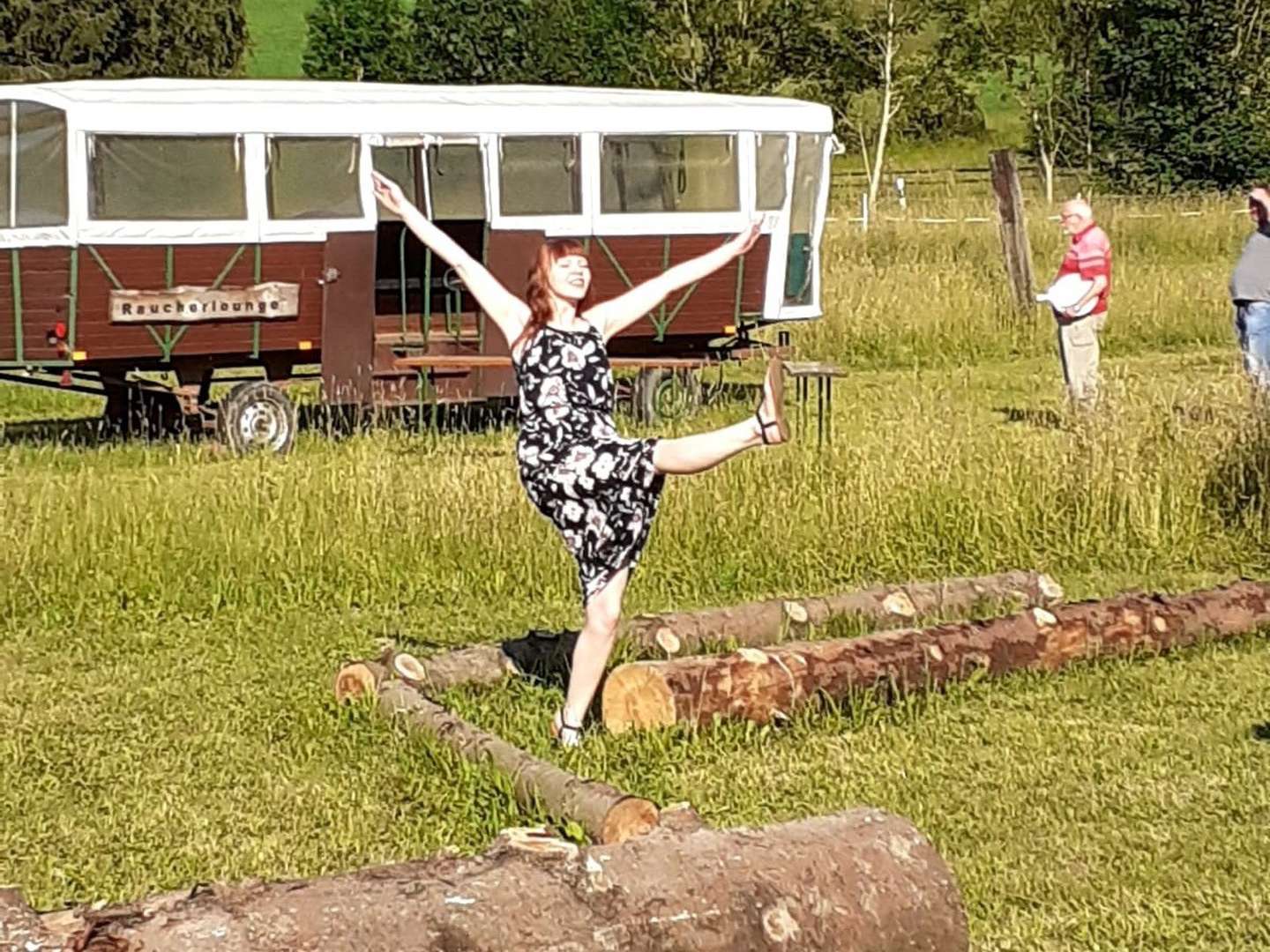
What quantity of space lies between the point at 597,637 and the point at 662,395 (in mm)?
10923

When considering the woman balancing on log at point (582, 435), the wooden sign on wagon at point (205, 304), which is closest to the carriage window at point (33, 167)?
the wooden sign on wagon at point (205, 304)

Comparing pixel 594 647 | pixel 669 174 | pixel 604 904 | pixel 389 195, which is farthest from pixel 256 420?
pixel 604 904

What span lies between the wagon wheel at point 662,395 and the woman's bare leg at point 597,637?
34.4 feet

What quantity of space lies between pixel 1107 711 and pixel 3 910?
512 centimetres

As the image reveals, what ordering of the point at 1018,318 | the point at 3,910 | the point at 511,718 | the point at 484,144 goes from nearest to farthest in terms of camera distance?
the point at 3,910 < the point at 511,718 < the point at 484,144 < the point at 1018,318

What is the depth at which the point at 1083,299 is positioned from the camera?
15.8m

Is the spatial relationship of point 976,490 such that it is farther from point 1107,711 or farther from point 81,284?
point 81,284

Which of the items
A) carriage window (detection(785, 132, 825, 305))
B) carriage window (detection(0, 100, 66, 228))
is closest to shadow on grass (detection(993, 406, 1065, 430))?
carriage window (detection(785, 132, 825, 305))

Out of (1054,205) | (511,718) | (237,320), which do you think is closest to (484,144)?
(237,320)

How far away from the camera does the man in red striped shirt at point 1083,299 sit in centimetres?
1577

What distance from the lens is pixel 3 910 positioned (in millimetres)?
4035

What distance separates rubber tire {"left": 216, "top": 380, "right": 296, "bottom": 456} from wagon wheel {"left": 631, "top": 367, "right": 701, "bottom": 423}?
3190mm

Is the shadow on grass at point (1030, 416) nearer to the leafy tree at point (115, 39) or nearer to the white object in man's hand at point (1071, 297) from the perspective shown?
the white object in man's hand at point (1071, 297)

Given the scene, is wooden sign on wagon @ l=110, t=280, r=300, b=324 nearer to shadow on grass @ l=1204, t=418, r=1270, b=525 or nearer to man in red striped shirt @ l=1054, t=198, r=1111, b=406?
man in red striped shirt @ l=1054, t=198, r=1111, b=406
